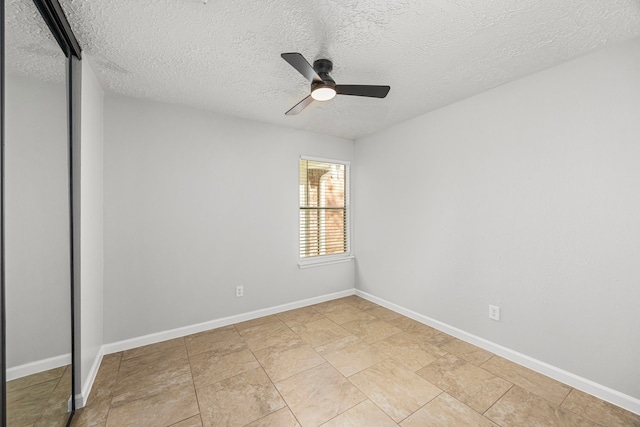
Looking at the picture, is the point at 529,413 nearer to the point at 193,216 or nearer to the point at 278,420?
the point at 278,420

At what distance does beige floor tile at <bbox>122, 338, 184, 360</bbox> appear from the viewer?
2.52m

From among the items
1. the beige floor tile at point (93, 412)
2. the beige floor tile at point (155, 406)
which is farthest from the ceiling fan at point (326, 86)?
the beige floor tile at point (93, 412)

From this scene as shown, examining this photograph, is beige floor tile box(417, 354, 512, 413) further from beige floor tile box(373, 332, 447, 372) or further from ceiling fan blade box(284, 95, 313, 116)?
ceiling fan blade box(284, 95, 313, 116)

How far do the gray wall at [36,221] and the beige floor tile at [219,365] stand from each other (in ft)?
3.07

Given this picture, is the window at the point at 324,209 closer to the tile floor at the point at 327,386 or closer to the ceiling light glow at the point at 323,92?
the tile floor at the point at 327,386

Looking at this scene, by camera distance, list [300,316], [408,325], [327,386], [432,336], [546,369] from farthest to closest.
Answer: [300,316] < [408,325] < [432,336] < [546,369] < [327,386]

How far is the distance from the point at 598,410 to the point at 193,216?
3.70 m

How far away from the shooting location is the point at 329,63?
198cm

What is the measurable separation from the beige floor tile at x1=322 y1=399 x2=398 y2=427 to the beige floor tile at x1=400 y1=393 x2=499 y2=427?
116 mm

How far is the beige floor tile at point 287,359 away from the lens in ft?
7.39

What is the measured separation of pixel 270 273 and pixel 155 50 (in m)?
2.54

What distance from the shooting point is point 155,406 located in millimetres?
1853

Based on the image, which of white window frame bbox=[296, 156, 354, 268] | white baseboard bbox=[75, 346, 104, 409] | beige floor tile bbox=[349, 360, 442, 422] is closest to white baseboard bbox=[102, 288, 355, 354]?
white baseboard bbox=[75, 346, 104, 409]

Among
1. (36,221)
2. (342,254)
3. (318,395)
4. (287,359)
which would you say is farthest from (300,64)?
(342,254)
